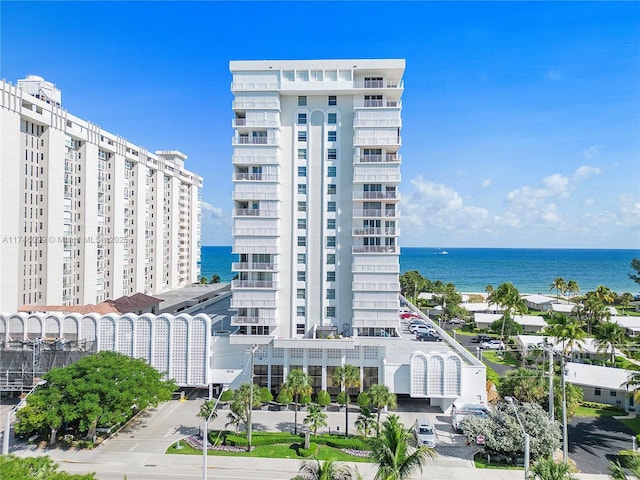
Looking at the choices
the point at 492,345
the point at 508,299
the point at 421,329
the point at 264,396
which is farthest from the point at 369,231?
the point at 508,299

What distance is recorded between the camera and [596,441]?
1390 inches

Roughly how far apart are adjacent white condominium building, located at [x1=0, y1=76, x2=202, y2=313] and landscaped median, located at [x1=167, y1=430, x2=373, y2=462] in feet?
122

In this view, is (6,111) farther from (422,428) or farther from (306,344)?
(422,428)

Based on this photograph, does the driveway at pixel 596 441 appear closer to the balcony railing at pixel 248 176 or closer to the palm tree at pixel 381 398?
the palm tree at pixel 381 398

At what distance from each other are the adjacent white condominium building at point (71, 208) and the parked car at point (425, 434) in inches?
2111

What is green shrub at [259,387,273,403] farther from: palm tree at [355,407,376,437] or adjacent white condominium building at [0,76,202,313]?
adjacent white condominium building at [0,76,202,313]

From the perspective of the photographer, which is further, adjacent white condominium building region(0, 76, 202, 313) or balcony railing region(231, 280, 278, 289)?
adjacent white condominium building region(0, 76, 202, 313)

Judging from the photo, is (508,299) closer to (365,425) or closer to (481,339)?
(481,339)

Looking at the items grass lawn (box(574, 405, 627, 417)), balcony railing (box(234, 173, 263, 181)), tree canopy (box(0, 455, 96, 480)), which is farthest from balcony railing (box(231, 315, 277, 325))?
grass lawn (box(574, 405, 627, 417))

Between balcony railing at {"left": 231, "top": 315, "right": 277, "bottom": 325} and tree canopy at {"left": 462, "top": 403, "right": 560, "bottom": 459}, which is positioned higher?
balcony railing at {"left": 231, "top": 315, "right": 277, "bottom": 325}

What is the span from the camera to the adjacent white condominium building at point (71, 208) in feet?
177

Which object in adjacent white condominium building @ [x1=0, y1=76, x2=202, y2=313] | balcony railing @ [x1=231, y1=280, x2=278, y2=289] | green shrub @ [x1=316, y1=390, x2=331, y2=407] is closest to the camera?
green shrub @ [x1=316, y1=390, x2=331, y2=407]

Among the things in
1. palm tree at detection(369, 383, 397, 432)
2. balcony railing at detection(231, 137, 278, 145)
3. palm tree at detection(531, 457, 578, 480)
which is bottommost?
palm tree at detection(369, 383, 397, 432)

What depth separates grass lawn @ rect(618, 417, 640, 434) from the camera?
37.7 metres
